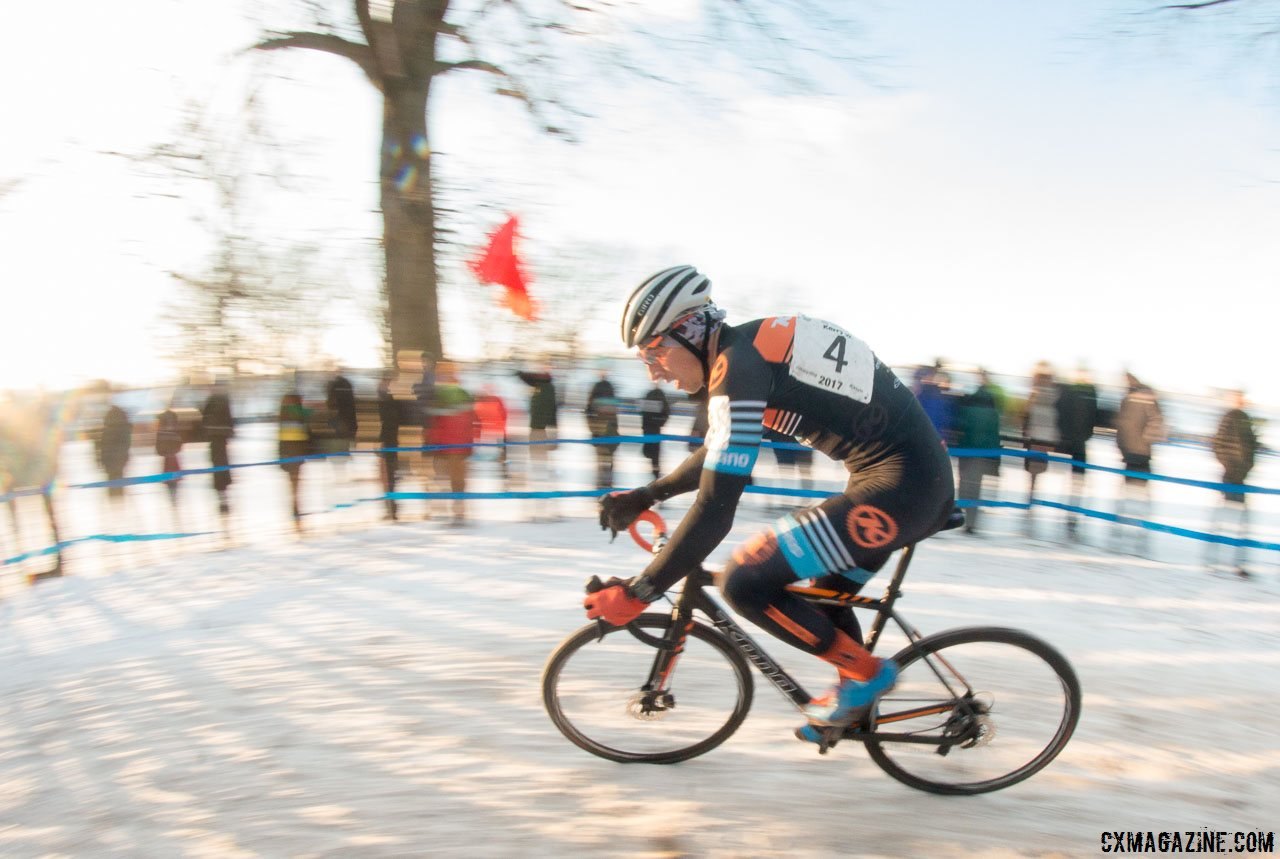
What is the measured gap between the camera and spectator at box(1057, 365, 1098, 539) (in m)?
8.08

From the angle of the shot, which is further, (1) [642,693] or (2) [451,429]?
(2) [451,429]

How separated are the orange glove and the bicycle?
9cm

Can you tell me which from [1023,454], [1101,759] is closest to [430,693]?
[1101,759]

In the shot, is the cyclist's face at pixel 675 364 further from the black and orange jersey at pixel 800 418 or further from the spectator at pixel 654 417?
the spectator at pixel 654 417

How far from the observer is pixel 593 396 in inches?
381

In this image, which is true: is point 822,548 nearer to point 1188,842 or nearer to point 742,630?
point 742,630

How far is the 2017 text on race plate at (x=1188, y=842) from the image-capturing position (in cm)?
275

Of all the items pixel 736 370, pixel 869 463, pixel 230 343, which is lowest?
pixel 869 463

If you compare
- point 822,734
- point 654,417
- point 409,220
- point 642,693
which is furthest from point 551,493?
point 822,734

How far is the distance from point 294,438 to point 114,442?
6.55ft

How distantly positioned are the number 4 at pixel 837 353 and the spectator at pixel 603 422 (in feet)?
21.2

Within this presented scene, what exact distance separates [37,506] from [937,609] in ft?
27.3

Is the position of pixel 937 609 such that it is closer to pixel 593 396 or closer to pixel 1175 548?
pixel 1175 548

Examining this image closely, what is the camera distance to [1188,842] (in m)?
2.78
